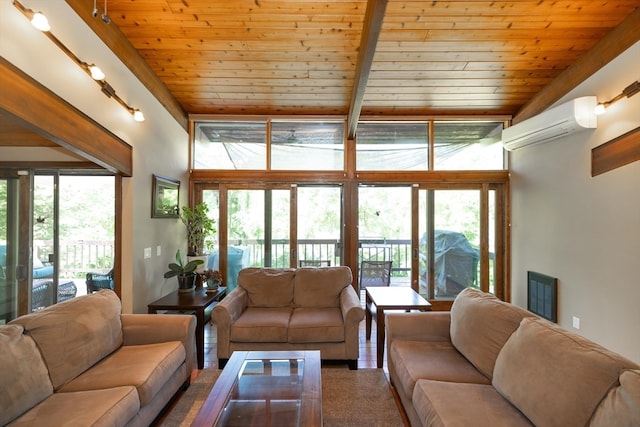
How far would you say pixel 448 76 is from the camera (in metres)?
3.78

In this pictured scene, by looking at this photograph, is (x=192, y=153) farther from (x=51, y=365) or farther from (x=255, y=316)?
(x=51, y=365)

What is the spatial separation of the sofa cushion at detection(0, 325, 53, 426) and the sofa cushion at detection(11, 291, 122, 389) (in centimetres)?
6

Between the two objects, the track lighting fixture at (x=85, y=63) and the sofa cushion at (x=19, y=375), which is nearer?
the sofa cushion at (x=19, y=375)

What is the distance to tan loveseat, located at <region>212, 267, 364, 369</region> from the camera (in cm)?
275

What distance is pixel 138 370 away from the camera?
6.20 ft

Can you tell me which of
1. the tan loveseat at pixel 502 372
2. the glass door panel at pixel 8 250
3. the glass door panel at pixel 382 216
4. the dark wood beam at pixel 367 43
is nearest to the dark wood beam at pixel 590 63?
the glass door panel at pixel 382 216

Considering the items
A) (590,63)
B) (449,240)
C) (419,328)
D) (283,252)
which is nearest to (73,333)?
(419,328)

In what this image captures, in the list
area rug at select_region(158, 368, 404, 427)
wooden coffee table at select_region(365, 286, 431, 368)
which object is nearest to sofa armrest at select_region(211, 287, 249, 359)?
area rug at select_region(158, 368, 404, 427)

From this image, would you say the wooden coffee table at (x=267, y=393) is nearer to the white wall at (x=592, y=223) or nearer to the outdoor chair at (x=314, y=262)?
the outdoor chair at (x=314, y=262)

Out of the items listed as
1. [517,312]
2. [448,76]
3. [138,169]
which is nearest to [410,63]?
[448,76]

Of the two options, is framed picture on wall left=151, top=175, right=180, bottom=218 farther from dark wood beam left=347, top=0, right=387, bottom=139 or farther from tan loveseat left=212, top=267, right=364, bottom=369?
dark wood beam left=347, top=0, right=387, bottom=139

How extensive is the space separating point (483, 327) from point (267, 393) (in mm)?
1488

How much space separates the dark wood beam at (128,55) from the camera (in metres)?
2.49

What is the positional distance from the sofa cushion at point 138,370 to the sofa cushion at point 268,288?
107 cm
